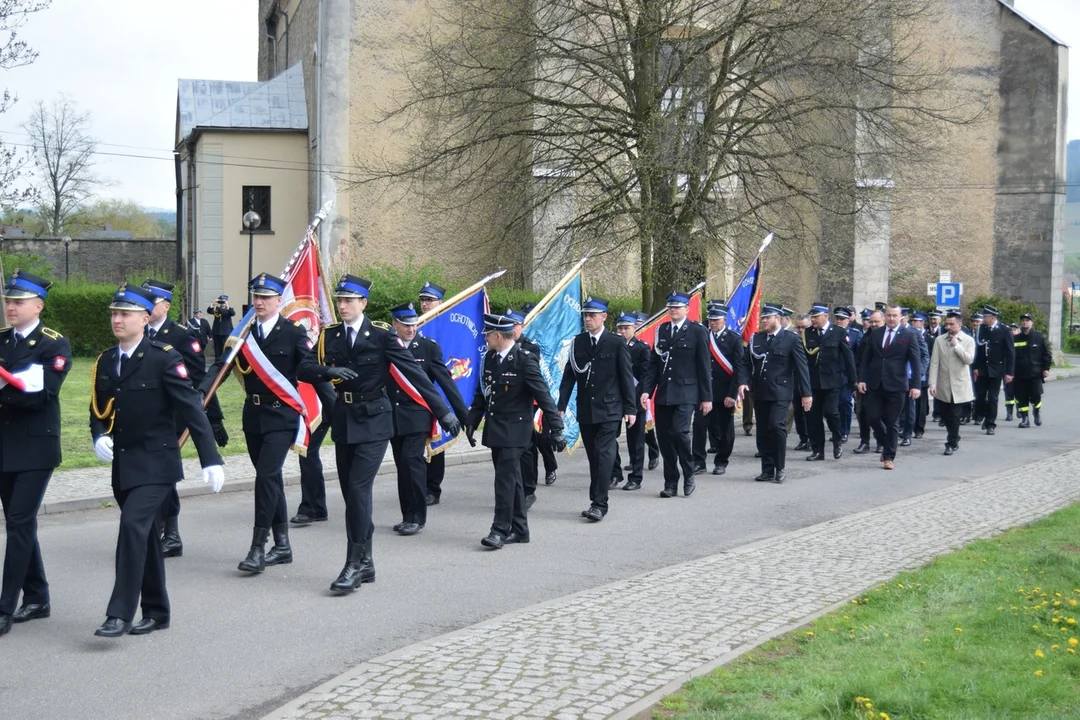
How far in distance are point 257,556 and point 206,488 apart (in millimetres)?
4093

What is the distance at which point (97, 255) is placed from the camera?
155 feet

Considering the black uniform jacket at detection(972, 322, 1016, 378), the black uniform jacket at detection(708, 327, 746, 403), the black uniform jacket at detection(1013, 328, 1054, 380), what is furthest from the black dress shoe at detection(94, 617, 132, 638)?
the black uniform jacket at detection(1013, 328, 1054, 380)

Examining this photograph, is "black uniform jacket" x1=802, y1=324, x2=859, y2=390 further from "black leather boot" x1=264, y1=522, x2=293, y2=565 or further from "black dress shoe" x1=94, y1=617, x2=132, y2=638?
"black dress shoe" x1=94, y1=617, x2=132, y2=638

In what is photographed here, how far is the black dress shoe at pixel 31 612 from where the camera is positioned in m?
6.95

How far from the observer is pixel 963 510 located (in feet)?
36.8

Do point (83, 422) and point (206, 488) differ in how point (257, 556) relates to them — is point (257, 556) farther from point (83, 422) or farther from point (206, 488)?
point (83, 422)

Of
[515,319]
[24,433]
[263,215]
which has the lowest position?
[24,433]

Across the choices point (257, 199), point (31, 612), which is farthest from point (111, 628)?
point (257, 199)

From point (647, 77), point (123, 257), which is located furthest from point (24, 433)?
point (123, 257)

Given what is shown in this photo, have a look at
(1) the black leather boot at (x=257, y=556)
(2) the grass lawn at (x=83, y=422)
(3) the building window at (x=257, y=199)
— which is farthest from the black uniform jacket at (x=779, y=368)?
(3) the building window at (x=257, y=199)

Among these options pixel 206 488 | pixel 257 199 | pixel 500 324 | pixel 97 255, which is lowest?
pixel 206 488

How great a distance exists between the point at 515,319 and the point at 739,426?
37.9ft

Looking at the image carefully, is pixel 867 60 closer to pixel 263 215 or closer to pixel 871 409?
pixel 871 409

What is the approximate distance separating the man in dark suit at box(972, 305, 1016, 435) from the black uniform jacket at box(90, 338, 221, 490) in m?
15.9
